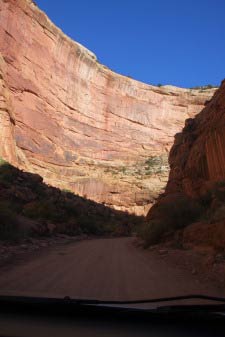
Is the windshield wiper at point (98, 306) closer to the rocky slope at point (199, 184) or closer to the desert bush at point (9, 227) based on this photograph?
the rocky slope at point (199, 184)

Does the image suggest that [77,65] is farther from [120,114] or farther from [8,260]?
[8,260]

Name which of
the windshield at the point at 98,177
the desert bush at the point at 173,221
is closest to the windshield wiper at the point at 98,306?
the windshield at the point at 98,177

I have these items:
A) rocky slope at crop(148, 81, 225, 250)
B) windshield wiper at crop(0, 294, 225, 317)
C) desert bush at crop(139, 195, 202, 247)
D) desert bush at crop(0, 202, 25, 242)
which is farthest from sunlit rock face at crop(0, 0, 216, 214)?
windshield wiper at crop(0, 294, 225, 317)

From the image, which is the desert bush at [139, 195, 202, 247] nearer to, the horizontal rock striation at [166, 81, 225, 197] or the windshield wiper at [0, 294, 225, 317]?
the horizontal rock striation at [166, 81, 225, 197]

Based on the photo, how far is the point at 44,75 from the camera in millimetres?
45375

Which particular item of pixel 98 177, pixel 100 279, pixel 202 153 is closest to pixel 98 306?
pixel 100 279

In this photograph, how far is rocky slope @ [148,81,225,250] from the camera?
35.2 feet

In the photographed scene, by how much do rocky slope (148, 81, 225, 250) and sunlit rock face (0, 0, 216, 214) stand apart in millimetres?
15573

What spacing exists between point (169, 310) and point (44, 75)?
45.8 meters

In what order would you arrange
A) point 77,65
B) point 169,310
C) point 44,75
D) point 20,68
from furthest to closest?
point 77,65, point 44,75, point 20,68, point 169,310

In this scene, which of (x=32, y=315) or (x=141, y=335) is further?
(x=32, y=315)

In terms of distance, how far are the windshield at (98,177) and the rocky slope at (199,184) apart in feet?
0.19

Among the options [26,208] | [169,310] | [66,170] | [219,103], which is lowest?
[169,310]

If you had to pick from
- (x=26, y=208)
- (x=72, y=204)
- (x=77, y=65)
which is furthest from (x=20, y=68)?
(x=26, y=208)
